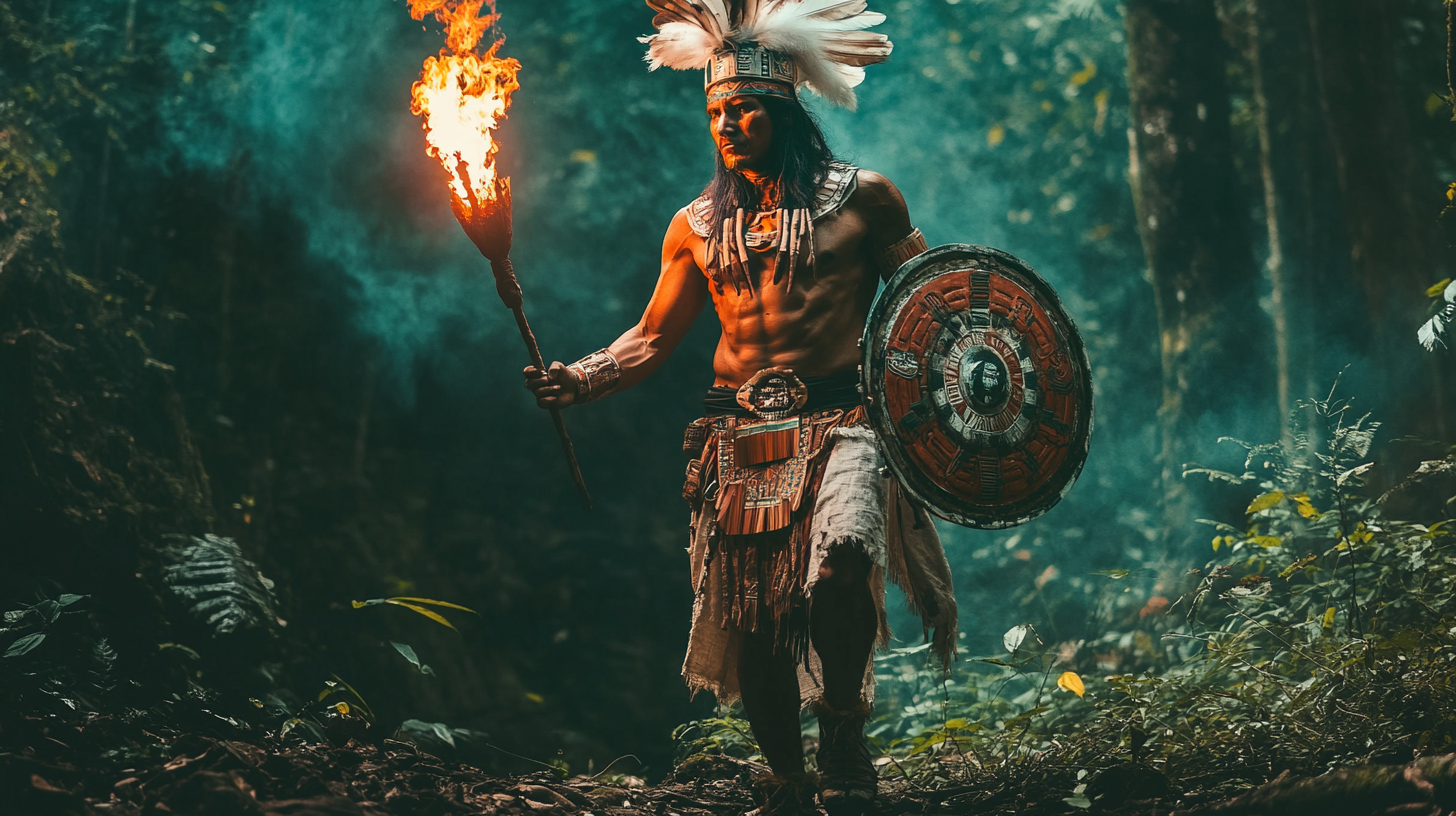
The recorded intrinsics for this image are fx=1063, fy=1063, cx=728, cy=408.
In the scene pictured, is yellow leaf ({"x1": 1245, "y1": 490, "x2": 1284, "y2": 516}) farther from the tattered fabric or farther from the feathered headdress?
the feathered headdress

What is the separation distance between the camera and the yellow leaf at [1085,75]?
998cm

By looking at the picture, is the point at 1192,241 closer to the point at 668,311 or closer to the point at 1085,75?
the point at 1085,75

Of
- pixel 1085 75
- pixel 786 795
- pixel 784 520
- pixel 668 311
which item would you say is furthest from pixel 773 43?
pixel 1085 75

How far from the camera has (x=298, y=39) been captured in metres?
6.66

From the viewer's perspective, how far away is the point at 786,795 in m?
3.35

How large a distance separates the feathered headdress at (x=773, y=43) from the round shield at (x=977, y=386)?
84 centimetres

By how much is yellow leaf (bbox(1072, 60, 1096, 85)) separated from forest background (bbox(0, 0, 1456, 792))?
2.60 m

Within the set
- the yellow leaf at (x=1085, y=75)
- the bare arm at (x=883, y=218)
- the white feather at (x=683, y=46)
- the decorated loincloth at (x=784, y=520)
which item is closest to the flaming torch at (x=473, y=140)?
the decorated loincloth at (x=784, y=520)

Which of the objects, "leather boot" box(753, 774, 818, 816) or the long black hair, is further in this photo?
the long black hair

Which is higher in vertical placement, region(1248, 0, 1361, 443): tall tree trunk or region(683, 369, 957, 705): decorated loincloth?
region(1248, 0, 1361, 443): tall tree trunk

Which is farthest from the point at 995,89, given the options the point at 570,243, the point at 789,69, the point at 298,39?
the point at 789,69

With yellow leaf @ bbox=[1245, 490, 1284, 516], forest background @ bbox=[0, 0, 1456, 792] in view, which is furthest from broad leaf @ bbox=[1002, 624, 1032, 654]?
forest background @ bbox=[0, 0, 1456, 792]

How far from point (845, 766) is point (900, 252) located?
1603 millimetres

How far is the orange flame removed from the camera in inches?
127
